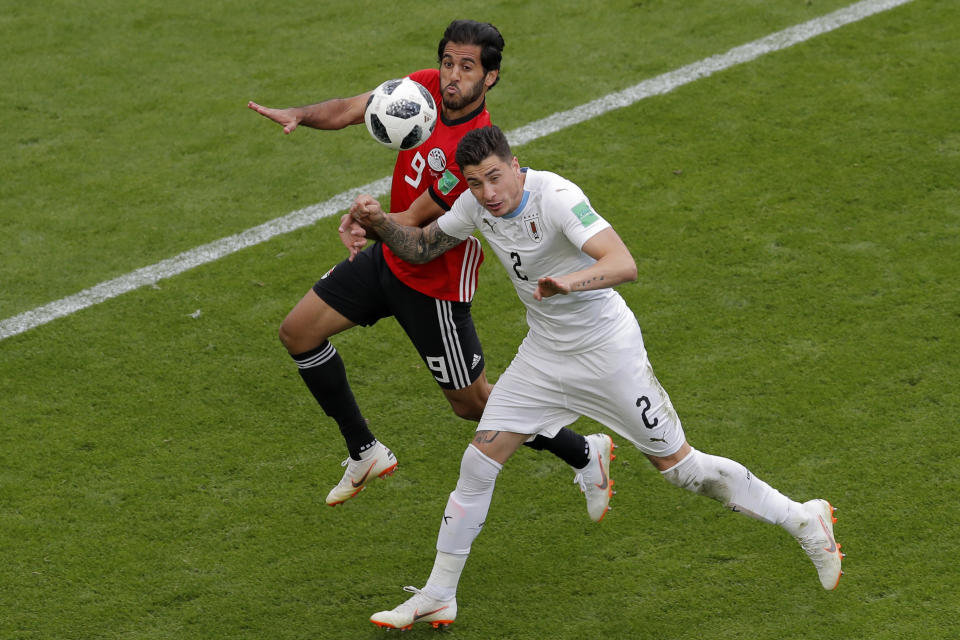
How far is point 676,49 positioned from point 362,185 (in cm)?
299

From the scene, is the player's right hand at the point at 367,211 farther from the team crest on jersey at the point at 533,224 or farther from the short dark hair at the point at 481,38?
the short dark hair at the point at 481,38

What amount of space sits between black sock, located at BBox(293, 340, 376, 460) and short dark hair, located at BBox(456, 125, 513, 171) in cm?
142

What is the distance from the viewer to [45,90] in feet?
32.1

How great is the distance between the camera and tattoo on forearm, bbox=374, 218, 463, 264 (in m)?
5.36

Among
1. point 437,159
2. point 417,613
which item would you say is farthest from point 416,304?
point 417,613

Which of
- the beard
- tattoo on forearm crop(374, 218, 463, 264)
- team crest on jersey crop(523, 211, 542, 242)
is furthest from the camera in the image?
the beard

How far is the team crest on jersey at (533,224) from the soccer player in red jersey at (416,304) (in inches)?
22.6

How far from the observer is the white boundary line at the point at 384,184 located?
24.8ft

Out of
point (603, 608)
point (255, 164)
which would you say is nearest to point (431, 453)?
point (603, 608)

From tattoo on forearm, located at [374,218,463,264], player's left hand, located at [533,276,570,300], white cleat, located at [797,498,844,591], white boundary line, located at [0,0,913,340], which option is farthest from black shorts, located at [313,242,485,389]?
white boundary line, located at [0,0,913,340]

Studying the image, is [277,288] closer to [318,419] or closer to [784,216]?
[318,419]

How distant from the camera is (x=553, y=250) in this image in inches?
199

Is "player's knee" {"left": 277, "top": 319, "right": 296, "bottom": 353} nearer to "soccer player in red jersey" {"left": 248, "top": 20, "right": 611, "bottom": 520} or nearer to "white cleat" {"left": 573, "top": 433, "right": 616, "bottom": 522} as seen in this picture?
"soccer player in red jersey" {"left": 248, "top": 20, "right": 611, "bottom": 520}

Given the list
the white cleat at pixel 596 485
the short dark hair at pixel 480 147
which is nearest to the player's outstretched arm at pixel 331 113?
the short dark hair at pixel 480 147
